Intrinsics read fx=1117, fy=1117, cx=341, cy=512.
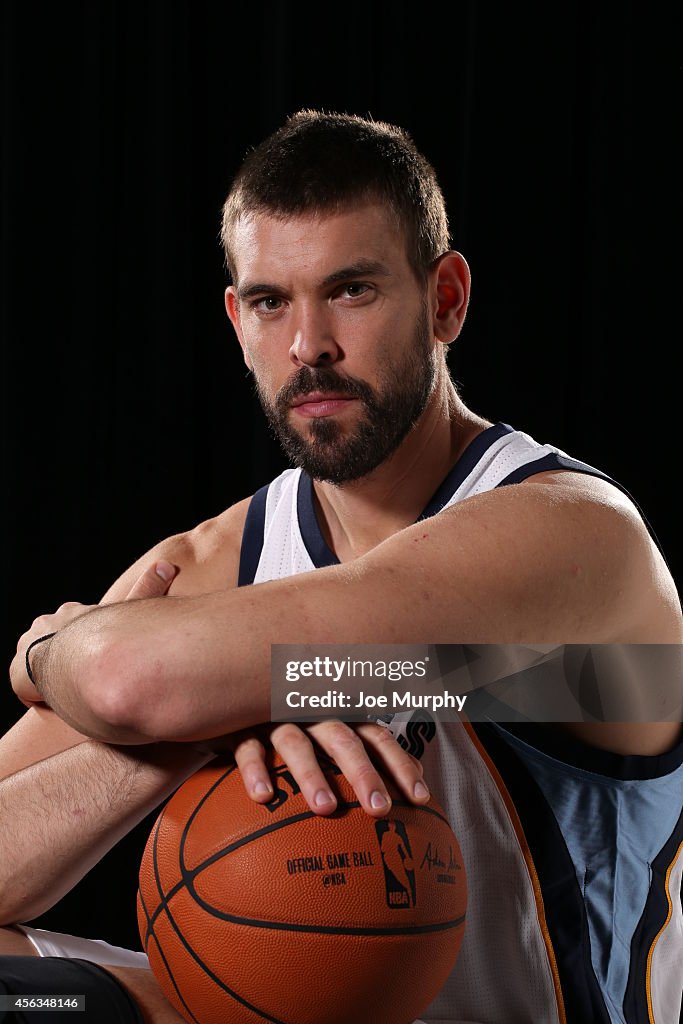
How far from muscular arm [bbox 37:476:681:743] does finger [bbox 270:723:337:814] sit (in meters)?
0.04

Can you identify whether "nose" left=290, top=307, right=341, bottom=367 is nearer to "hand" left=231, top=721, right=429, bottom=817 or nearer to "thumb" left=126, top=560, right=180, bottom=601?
"thumb" left=126, top=560, right=180, bottom=601

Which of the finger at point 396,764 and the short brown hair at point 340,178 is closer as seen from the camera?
the finger at point 396,764

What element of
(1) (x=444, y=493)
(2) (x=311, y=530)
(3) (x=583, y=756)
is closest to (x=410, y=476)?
(1) (x=444, y=493)

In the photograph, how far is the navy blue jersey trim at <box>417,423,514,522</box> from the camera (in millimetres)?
1704

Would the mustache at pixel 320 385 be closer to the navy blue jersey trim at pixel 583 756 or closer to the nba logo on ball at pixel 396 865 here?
the navy blue jersey trim at pixel 583 756

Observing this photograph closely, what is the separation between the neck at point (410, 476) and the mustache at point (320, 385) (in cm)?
13

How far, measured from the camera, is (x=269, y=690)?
3.75 ft

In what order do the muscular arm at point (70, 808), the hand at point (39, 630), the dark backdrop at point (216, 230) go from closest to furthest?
the muscular arm at point (70, 808) → the hand at point (39, 630) → the dark backdrop at point (216, 230)

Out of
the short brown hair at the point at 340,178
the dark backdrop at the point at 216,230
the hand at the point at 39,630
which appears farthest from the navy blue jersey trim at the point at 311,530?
the dark backdrop at the point at 216,230

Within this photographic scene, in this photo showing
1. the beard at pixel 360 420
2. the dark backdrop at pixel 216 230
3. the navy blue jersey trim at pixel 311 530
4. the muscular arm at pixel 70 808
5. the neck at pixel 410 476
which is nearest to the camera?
the muscular arm at pixel 70 808

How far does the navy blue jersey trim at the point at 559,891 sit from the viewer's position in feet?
4.66

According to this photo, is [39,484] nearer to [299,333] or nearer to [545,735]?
[299,333]

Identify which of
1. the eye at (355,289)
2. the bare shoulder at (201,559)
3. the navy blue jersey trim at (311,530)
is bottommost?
the bare shoulder at (201,559)

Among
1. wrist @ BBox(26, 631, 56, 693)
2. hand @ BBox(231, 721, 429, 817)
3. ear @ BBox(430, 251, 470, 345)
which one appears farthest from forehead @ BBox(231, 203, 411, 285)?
hand @ BBox(231, 721, 429, 817)
